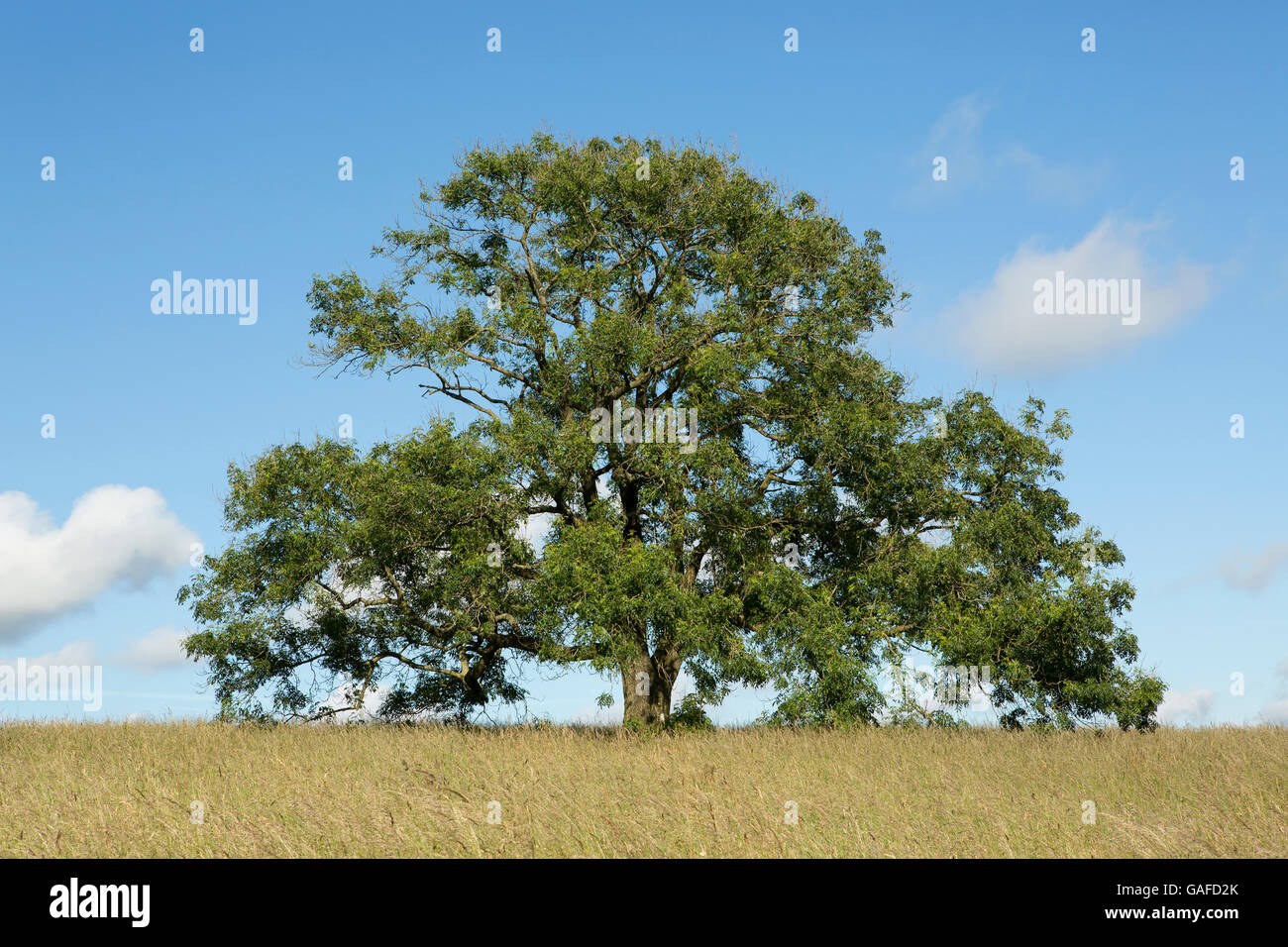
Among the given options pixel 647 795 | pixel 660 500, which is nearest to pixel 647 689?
pixel 660 500

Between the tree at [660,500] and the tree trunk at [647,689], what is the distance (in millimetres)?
65

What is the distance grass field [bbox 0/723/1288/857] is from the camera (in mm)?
9133

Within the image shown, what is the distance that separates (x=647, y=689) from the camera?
68.2 feet

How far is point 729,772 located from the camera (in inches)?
513

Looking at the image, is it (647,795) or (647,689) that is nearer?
(647,795)

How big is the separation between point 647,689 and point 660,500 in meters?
3.86

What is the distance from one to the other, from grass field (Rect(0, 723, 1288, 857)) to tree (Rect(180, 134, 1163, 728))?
1.97 metres

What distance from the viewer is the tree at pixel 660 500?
18562mm

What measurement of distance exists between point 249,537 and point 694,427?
9757 millimetres
